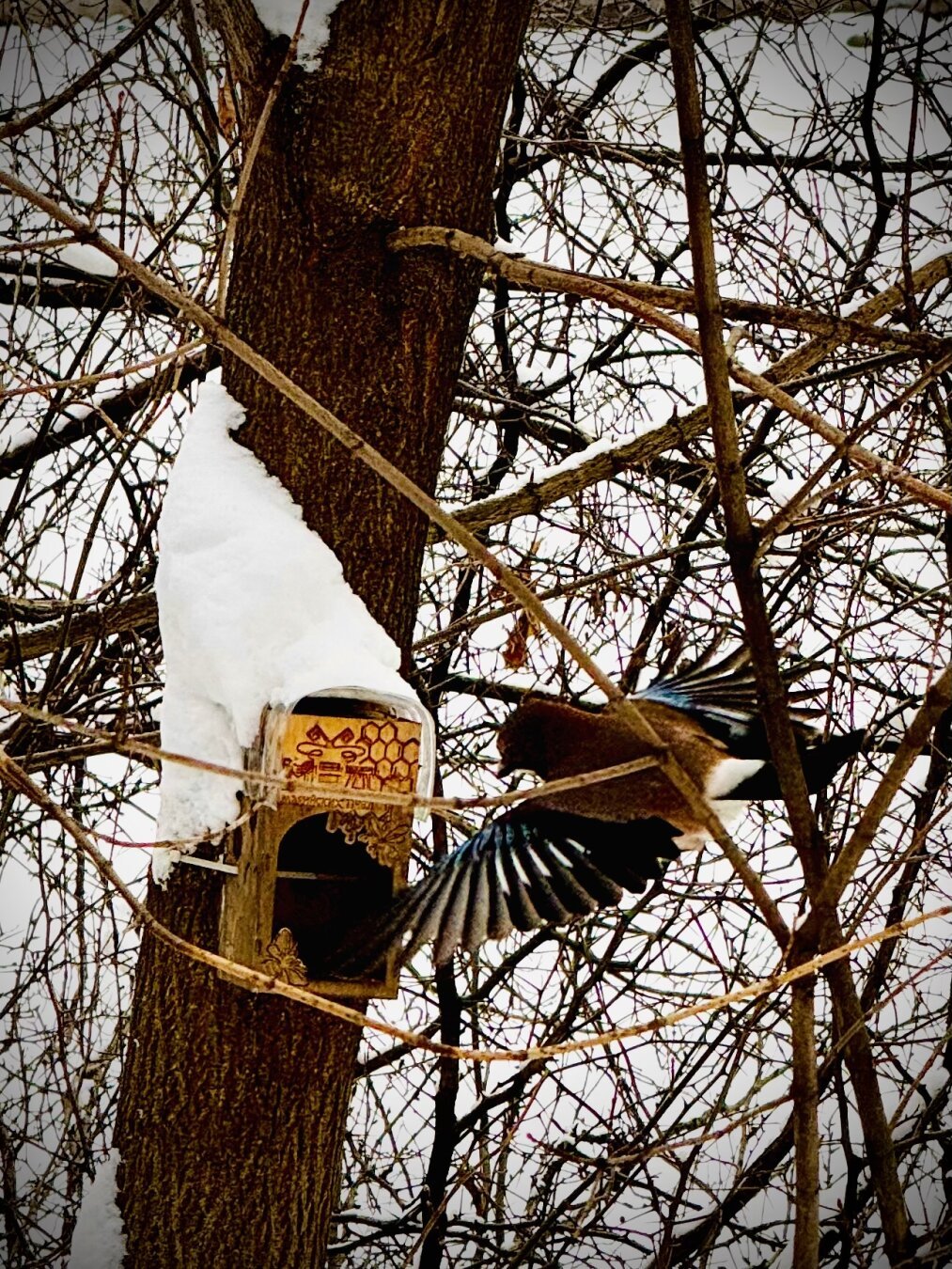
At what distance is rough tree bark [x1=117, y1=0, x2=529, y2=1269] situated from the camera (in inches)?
76.2

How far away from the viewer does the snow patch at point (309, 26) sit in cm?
200

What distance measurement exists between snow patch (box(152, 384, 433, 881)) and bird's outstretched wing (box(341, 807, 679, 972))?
7.2 inches

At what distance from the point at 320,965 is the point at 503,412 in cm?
236

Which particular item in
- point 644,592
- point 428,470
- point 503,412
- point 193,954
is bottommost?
point 193,954

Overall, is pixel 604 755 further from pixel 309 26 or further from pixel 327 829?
pixel 309 26

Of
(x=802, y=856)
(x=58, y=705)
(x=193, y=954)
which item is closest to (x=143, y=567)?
(x=58, y=705)

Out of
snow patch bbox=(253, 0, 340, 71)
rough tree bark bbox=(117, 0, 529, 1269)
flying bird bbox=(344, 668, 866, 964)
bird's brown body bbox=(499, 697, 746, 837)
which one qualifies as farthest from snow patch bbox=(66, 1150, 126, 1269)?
snow patch bbox=(253, 0, 340, 71)

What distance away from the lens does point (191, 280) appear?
13.7 ft

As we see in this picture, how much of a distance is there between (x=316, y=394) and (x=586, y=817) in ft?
2.96

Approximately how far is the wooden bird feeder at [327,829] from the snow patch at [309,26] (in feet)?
3.51

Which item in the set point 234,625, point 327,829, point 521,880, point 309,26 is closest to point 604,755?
point 521,880

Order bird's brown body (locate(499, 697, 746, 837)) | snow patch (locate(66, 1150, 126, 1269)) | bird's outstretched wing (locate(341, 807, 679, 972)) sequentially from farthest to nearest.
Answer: bird's brown body (locate(499, 697, 746, 837))
snow patch (locate(66, 1150, 126, 1269))
bird's outstretched wing (locate(341, 807, 679, 972))

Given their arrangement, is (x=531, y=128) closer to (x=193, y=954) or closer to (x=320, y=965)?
(x=320, y=965)

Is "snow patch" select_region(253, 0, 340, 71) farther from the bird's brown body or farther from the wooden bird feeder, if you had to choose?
the bird's brown body
